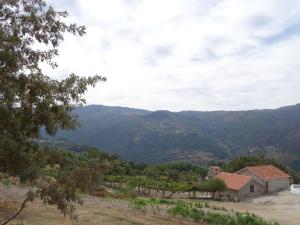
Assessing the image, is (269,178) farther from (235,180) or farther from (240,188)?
(240,188)

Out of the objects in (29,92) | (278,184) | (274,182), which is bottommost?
(278,184)

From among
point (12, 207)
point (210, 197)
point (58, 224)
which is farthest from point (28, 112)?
point (210, 197)

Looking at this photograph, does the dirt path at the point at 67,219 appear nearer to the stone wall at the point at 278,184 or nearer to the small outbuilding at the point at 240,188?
the small outbuilding at the point at 240,188

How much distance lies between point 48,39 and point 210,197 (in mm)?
57261

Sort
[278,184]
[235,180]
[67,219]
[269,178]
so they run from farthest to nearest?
[278,184] < [269,178] < [235,180] < [67,219]

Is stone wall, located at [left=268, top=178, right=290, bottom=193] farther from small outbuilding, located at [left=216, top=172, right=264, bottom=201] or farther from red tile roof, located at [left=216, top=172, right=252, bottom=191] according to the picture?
red tile roof, located at [left=216, top=172, right=252, bottom=191]

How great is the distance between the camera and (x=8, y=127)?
815 cm

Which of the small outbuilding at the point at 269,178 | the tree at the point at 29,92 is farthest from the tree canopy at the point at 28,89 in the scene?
the small outbuilding at the point at 269,178

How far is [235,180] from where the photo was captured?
219 feet

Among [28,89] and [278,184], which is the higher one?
[28,89]

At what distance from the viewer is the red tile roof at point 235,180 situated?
64.7 metres

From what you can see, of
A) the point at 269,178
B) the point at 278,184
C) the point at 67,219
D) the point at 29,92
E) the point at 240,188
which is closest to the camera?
the point at 29,92

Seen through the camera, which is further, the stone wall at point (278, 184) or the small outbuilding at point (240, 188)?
the stone wall at point (278, 184)

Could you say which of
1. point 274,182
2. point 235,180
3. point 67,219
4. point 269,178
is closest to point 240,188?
point 235,180
